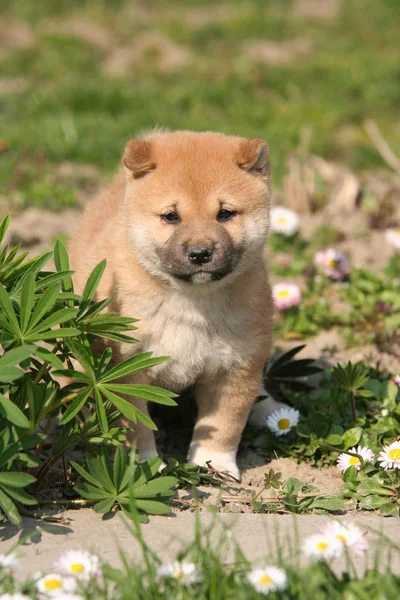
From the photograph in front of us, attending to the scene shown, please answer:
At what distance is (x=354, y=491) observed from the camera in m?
3.68

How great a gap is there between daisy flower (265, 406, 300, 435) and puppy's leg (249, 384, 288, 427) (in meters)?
0.18

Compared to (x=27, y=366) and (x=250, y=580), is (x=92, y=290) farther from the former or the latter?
(x=250, y=580)

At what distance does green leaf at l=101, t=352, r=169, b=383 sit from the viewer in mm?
3367

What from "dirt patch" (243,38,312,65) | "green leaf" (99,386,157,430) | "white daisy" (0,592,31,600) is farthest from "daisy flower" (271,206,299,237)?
"dirt patch" (243,38,312,65)

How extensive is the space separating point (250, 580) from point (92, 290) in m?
1.39

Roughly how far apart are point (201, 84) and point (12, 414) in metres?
7.57

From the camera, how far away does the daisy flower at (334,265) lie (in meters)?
5.82

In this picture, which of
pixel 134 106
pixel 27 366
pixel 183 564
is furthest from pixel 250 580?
pixel 134 106

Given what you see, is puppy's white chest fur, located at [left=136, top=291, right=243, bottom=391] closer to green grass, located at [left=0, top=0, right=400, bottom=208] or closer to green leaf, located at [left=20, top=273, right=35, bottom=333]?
green leaf, located at [left=20, top=273, right=35, bottom=333]

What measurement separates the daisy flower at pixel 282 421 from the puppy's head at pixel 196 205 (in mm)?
931

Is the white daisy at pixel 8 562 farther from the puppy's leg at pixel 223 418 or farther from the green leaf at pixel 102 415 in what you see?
the puppy's leg at pixel 223 418

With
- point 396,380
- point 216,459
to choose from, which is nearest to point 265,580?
point 216,459

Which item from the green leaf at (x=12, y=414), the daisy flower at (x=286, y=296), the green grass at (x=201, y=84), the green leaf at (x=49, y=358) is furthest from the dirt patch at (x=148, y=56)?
the green leaf at (x=12, y=414)

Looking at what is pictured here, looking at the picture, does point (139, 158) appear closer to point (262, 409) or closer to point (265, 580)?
point (262, 409)
